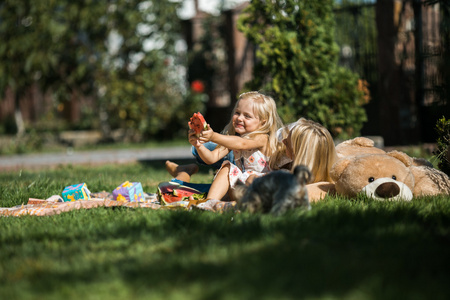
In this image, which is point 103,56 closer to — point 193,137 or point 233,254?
point 193,137

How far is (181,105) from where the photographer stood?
1477cm

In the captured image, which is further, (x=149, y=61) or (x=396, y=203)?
(x=149, y=61)

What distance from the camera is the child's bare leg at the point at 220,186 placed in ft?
14.9

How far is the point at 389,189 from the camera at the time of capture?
4004 millimetres

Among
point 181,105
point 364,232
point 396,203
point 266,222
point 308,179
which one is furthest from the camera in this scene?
point 181,105

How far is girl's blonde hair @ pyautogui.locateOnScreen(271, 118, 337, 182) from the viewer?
433cm

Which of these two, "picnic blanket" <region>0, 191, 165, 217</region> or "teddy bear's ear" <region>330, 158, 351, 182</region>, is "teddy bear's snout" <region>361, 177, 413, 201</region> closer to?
"teddy bear's ear" <region>330, 158, 351, 182</region>

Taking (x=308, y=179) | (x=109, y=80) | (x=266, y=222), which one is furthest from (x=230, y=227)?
(x=109, y=80)

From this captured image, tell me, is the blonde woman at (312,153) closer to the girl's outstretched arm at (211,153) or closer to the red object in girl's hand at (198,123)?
the girl's outstretched arm at (211,153)

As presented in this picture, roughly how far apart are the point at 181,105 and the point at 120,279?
12.6 meters

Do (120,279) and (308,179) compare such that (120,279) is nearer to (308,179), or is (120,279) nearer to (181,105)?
(308,179)

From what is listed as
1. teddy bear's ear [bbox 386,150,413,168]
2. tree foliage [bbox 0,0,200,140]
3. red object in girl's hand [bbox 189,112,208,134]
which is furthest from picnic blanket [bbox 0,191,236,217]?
tree foliage [bbox 0,0,200,140]

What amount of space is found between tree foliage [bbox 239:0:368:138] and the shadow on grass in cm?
427

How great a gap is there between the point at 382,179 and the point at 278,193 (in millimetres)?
983
